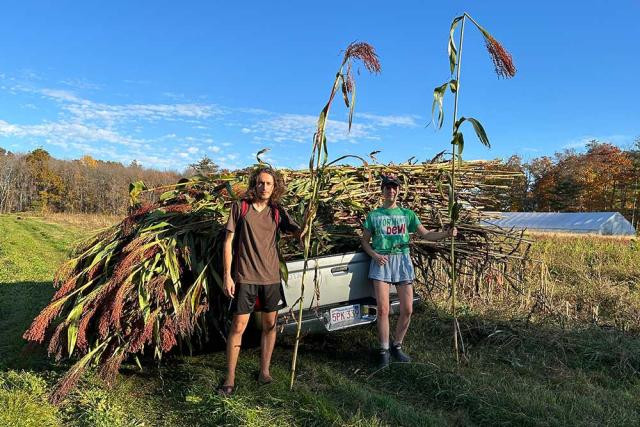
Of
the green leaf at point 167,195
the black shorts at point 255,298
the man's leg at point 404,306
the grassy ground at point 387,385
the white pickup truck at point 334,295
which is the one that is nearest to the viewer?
the grassy ground at point 387,385

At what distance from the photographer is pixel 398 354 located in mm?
4379

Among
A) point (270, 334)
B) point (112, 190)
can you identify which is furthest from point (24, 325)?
point (112, 190)

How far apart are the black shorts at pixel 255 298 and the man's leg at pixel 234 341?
67 mm

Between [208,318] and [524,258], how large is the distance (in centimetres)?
336

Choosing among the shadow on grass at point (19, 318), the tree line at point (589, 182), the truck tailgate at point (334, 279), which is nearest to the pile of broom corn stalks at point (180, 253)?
the truck tailgate at point (334, 279)

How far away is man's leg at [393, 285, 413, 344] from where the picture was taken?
14.4 ft

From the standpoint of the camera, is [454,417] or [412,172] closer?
[454,417]

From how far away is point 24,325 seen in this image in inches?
229

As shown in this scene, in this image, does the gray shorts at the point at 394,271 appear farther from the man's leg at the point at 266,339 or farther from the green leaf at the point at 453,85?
the green leaf at the point at 453,85

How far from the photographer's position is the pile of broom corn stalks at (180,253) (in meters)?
3.75

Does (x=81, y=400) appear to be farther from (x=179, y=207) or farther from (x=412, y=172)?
(x=412, y=172)

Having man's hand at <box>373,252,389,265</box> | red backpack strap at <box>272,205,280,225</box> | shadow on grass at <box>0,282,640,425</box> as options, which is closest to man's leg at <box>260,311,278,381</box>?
shadow on grass at <box>0,282,640,425</box>

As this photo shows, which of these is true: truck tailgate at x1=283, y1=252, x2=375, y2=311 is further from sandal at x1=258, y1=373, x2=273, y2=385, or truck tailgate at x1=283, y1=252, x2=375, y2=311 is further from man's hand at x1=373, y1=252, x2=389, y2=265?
sandal at x1=258, y1=373, x2=273, y2=385

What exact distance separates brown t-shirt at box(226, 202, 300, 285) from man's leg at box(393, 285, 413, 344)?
127cm
